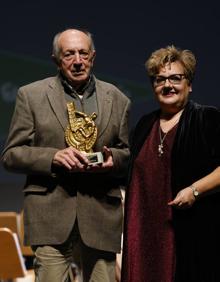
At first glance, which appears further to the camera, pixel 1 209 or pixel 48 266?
pixel 1 209

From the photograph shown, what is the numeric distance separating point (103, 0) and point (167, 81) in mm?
3156

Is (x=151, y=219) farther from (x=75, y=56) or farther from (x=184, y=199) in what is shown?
(x=75, y=56)

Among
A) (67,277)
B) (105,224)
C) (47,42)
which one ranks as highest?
(47,42)

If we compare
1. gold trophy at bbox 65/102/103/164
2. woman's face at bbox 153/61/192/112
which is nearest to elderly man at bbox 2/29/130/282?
gold trophy at bbox 65/102/103/164

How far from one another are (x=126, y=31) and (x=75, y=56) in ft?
9.79

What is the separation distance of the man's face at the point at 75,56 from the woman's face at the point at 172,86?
12.4 inches

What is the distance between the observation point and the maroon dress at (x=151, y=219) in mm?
2994

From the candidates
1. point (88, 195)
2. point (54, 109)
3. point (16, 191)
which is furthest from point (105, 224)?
point (16, 191)

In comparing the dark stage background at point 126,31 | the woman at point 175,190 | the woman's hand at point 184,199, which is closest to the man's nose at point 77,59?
the woman at point 175,190

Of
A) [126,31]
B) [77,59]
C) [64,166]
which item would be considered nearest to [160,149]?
[64,166]

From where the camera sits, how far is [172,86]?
2.98m

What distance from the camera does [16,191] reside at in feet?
20.1

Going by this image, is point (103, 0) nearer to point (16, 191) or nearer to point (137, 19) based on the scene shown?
point (137, 19)

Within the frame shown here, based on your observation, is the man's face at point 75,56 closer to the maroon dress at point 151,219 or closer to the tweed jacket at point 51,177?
the tweed jacket at point 51,177
